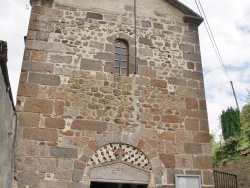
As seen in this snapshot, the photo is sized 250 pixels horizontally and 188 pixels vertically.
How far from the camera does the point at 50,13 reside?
7594mm

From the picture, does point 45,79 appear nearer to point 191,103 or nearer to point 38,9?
point 38,9

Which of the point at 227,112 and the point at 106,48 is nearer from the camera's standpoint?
the point at 106,48

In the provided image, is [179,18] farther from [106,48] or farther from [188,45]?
[106,48]

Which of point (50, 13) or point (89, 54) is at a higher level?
point (50, 13)

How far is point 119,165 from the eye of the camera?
654 cm

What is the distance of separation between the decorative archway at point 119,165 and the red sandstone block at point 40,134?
97 centimetres

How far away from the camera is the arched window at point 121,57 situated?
7566mm

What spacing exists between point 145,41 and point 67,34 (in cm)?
204

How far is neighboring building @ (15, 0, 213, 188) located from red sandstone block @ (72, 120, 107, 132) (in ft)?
0.07

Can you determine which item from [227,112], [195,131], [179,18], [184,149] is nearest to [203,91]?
[195,131]

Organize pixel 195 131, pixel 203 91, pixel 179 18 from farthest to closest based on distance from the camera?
pixel 179 18 → pixel 203 91 → pixel 195 131

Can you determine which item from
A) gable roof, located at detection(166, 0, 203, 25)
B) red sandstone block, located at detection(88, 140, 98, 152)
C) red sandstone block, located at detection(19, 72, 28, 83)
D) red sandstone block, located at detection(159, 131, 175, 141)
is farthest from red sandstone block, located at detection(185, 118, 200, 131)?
red sandstone block, located at detection(19, 72, 28, 83)

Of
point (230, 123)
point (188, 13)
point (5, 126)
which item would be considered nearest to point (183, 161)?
point (5, 126)

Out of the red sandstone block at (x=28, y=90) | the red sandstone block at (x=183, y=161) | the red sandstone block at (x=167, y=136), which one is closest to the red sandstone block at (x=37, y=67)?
the red sandstone block at (x=28, y=90)
